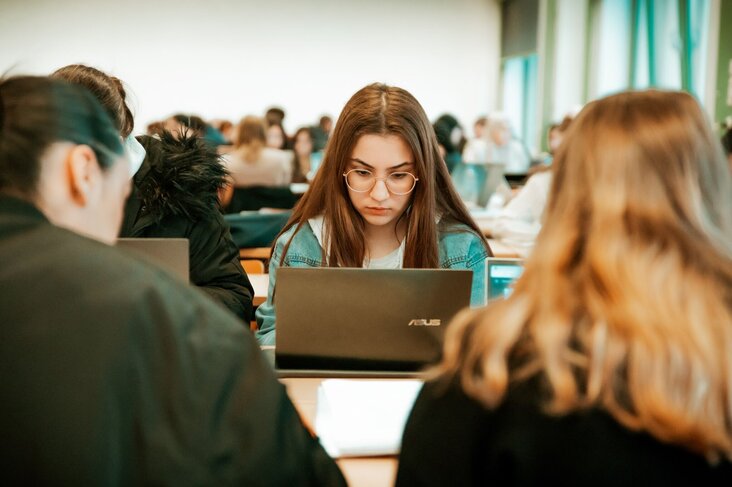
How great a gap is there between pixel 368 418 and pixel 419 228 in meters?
0.81

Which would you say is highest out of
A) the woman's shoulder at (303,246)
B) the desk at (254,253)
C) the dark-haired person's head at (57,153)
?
the dark-haired person's head at (57,153)

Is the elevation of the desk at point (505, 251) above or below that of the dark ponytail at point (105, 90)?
below

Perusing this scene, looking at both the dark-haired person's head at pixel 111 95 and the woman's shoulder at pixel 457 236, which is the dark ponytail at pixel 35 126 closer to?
the dark-haired person's head at pixel 111 95

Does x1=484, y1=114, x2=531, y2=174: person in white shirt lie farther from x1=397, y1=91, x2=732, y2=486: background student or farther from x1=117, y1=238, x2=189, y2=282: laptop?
x1=397, y1=91, x2=732, y2=486: background student

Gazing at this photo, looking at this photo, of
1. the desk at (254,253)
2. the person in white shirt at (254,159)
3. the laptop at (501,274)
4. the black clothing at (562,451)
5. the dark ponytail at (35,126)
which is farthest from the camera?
the person in white shirt at (254,159)

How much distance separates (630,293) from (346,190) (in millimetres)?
1361

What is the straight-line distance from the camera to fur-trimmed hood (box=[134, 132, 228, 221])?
222cm

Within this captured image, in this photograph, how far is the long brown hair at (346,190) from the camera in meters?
2.11

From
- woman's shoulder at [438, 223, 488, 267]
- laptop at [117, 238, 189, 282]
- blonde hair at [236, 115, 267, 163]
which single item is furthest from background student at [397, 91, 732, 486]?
blonde hair at [236, 115, 267, 163]

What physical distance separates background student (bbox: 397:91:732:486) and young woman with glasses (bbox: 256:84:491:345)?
1145 millimetres

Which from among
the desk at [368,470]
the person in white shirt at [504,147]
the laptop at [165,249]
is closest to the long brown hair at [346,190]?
the laptop at [165,249]

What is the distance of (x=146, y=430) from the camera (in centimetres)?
89

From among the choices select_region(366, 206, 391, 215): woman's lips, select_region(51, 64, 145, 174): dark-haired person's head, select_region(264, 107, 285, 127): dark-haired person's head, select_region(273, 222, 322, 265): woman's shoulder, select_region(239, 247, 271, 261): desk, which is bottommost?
select_region(239, 247, 271, 261): desk

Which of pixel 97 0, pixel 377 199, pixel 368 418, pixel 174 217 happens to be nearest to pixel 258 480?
pixel 368 418
